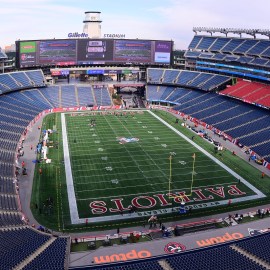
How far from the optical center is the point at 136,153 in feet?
161

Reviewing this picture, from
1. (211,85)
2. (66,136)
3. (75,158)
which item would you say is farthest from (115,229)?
(211,85)

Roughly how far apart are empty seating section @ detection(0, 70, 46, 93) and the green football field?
858 inches

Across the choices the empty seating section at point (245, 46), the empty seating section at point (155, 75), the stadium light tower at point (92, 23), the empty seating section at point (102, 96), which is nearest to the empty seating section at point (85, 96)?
the empty seating section at point (102, 96)

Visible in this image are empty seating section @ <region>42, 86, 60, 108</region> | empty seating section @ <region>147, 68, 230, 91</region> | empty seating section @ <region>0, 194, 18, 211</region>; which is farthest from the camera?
empty seating section @ <region>147, 68, 230, 91</region>

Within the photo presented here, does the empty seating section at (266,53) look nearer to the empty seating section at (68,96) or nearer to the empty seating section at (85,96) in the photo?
the empty seating section at (85,96)

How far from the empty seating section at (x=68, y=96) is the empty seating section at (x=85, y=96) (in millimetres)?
1388

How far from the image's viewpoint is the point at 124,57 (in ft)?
291

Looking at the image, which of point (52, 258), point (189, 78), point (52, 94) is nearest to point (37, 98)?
point (52, 94)

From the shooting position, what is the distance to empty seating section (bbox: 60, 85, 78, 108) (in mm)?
78688

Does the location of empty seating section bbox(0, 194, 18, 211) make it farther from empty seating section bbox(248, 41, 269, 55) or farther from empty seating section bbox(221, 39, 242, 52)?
empty seating section bbox(221, 39, 242, 52)

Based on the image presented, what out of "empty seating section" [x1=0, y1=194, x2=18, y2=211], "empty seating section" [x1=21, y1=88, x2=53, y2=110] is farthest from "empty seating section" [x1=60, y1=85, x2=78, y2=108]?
"empty seating section" [x1=0, y1=194, x2=18, y2=211]

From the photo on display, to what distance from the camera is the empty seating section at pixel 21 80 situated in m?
73.7

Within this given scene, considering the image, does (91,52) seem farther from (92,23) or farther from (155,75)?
(92,23)

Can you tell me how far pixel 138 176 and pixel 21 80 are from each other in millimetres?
48814
